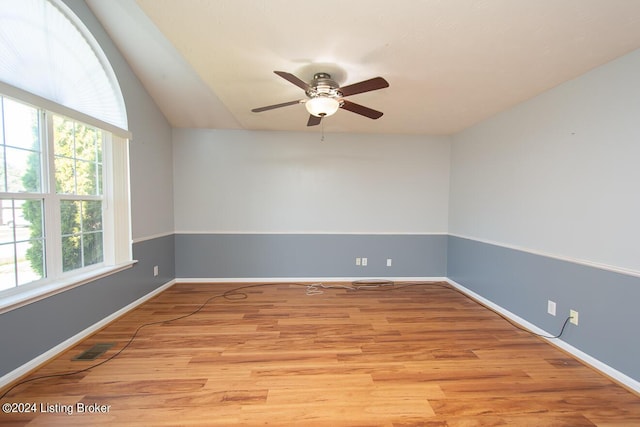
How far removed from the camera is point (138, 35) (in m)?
2.42

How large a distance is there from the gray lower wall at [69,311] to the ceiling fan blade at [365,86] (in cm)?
288

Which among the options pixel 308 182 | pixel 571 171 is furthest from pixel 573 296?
pixel 308 182

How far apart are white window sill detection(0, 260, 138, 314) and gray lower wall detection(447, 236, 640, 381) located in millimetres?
4349

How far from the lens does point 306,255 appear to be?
12.8ft

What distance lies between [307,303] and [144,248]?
87.5 inches

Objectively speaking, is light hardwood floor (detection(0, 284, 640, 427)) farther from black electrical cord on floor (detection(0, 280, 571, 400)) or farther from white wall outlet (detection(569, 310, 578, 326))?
white wall outlet (detection(569, 310, 578, 326))

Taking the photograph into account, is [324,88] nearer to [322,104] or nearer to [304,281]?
[322,104]

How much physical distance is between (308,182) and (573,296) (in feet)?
10.6

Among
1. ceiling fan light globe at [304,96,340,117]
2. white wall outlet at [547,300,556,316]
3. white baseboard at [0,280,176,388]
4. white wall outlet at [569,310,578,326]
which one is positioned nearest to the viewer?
white baseboard at [0,280,176,388]

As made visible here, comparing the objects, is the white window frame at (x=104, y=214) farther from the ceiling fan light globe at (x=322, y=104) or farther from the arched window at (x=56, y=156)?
the ceiling fan light globe at (x=322, y=104)

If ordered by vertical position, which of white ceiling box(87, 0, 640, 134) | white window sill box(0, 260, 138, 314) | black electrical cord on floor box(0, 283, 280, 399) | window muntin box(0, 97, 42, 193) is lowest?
black electrical cord on floor box(0, 283, 280, 399)

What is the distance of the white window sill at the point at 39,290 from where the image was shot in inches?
65.9

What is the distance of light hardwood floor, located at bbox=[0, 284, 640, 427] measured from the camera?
1.45 m

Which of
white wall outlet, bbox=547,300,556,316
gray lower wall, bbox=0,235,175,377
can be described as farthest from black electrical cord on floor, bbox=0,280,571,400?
gray lower wall, bbox=0,235,175,377
